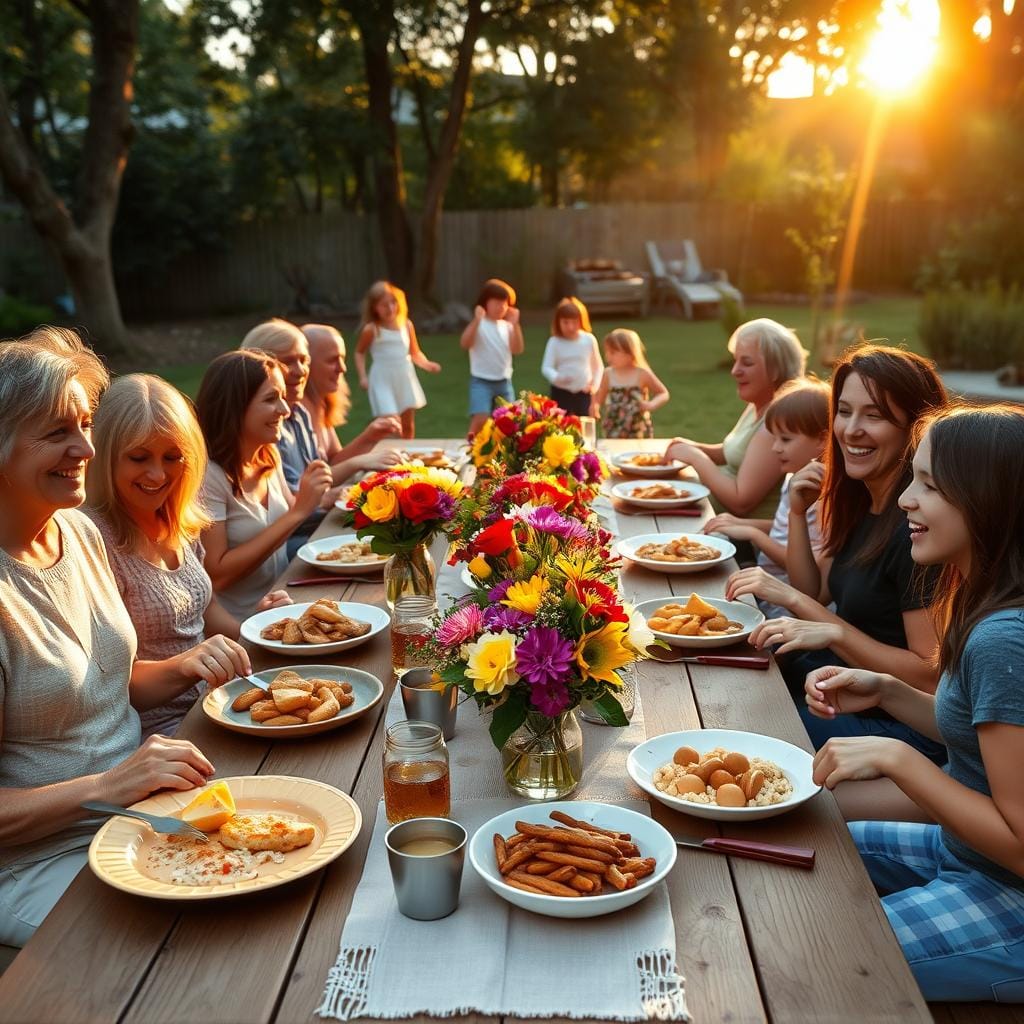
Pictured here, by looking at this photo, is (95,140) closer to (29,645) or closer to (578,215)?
(578,215)

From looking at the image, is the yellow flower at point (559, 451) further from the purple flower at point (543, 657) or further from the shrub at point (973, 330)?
the shrub at point (973, 330)

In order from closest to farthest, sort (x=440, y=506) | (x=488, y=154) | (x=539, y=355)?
(x=440, y=506)
(x=539, y=355)
(x=488, y=154)

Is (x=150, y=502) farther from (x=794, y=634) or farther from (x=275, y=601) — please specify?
(x=794, y=634)

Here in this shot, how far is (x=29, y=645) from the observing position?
2.07 metres

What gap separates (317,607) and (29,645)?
0.83 metres

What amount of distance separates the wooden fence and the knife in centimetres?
1815

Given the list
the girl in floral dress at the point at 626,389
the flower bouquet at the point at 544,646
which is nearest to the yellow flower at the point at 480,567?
the flower bouquet at the point at 544,646

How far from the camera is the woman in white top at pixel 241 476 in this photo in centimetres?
353

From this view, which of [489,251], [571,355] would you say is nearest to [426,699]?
[571,355]

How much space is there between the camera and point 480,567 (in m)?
2.10

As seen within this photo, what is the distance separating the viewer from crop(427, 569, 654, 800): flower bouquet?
172cm

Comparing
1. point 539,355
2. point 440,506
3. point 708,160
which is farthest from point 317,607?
point 708,160

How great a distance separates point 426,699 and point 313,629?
0.68m

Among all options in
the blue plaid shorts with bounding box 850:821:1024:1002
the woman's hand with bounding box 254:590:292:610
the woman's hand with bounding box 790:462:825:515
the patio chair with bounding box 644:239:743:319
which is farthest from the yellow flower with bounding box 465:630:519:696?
the patio chair with bounding box 644:239:743:319
